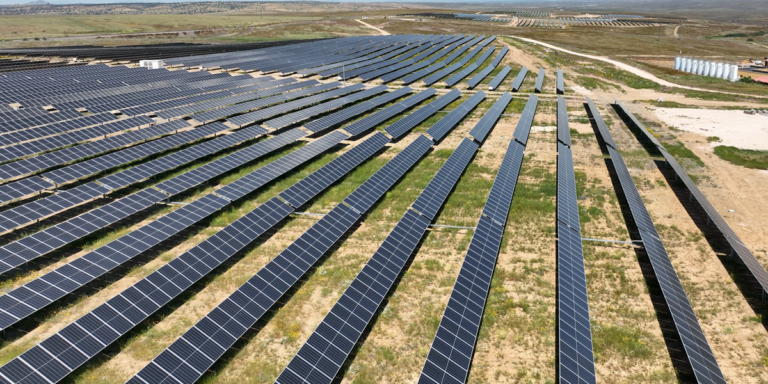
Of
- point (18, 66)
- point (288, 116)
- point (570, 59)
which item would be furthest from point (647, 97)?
point (18, 66)

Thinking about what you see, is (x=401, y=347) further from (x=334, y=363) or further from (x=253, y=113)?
(x=253, y=113)

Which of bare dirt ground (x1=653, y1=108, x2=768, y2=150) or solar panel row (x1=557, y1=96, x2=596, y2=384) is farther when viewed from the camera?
bare dirt ground (x1=653, y1=108, x2=768, y2=150)

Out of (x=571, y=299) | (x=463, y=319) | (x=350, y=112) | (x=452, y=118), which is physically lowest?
(x=571, y=299)

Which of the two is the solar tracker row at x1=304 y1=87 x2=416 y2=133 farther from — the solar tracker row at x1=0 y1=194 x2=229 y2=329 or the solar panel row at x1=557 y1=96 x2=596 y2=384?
the solar panel row at x1=557 y1=96 x2=596 y2=384

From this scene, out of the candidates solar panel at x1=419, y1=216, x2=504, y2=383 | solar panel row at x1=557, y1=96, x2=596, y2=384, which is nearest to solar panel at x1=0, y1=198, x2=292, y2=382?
solar panel at x1=419, y1=216, x2=504, y2=383

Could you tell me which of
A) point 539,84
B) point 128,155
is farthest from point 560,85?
point 128,155

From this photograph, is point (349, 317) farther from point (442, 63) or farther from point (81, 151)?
point (442, 63)

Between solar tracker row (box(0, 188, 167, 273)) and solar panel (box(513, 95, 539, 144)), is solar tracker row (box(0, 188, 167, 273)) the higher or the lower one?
→ the higher one
